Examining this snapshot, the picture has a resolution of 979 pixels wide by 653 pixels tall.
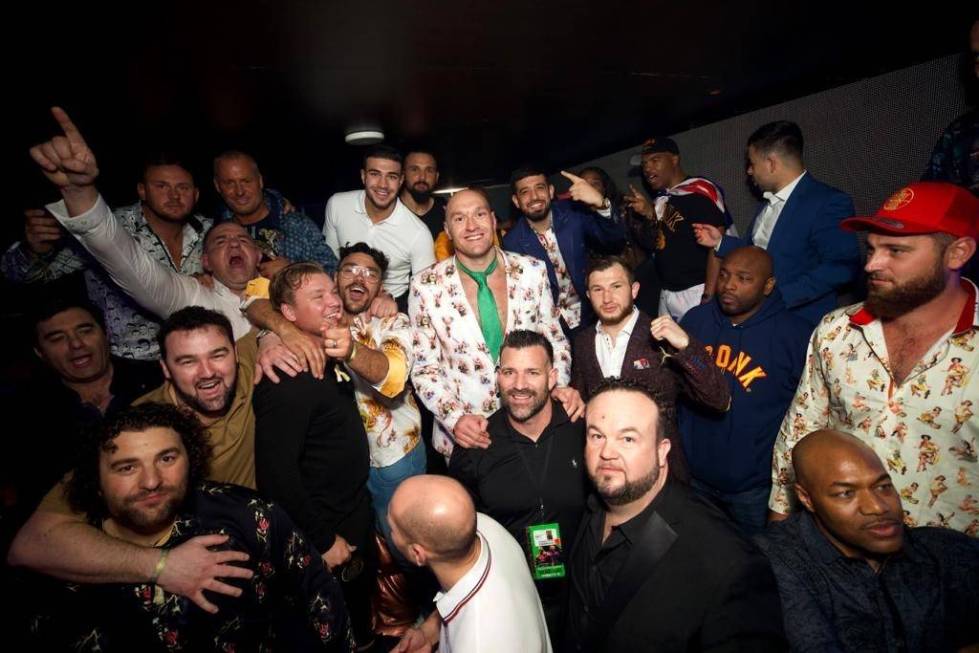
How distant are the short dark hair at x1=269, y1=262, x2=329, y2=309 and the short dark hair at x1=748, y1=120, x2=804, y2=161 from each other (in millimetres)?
3388

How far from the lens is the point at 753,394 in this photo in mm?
2723

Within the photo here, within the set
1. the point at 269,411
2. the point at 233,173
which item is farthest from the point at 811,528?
the point at 233,173

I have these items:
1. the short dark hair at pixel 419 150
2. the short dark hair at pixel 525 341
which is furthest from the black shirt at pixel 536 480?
the short dark hair at pixel 419 150

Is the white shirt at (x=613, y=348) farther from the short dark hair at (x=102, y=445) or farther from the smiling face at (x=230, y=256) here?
the smiling face at (x=230, y=256)

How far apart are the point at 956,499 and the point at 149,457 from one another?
3283 millimetres

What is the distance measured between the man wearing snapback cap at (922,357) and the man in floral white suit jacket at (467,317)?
5.38ft

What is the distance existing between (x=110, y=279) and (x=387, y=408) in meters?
2.00

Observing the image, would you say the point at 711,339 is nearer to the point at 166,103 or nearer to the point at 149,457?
the point at 149,457

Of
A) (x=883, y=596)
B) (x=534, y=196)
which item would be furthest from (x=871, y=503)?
(x=534, y=196)

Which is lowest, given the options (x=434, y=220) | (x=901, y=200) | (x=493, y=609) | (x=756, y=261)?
(x=493, y=609)

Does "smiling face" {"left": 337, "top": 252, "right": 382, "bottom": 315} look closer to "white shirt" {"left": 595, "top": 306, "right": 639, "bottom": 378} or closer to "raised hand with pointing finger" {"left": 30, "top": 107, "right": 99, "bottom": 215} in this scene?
"raised hand with pointing finger" {"left": 30, "top": 107, "right": 99, "bottom": 215}

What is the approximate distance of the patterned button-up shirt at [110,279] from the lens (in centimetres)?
279

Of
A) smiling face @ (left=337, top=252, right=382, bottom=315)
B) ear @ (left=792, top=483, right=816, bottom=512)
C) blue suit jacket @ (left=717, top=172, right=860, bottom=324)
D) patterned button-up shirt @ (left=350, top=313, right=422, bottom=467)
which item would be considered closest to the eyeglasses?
smiling face @ (left=337, top=252, right=382, bottom=315)

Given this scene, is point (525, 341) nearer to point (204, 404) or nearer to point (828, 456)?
point (828, 456)
